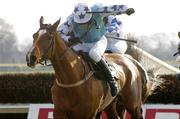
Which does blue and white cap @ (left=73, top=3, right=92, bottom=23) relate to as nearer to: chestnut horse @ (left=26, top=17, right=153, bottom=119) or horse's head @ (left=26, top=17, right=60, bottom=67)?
chestnut horse @ (left=26, top=17, right=153, bottom=119)

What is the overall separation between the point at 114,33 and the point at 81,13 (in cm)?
151

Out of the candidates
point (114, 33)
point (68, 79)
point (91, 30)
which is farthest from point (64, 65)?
point (114, 33)

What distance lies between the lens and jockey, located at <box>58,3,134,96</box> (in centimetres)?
809

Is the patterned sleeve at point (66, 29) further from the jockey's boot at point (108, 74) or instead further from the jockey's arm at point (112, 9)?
the jockey's boot at point (108, 74)

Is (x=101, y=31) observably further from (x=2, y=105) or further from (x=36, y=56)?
(x=2, y=105)

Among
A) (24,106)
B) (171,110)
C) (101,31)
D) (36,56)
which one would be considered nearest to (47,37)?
(36,56)

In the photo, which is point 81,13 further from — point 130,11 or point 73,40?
point 130,11

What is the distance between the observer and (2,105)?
542 inches

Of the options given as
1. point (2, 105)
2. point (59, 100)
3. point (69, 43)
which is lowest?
point (2, 105)

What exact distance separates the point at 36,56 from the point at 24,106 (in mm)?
6791

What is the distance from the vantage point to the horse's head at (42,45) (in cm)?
691

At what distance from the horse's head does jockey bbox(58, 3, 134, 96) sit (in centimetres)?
75

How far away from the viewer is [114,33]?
945cm

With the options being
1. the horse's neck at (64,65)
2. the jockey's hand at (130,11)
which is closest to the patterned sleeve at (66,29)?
the horse's neck at (64,65)
